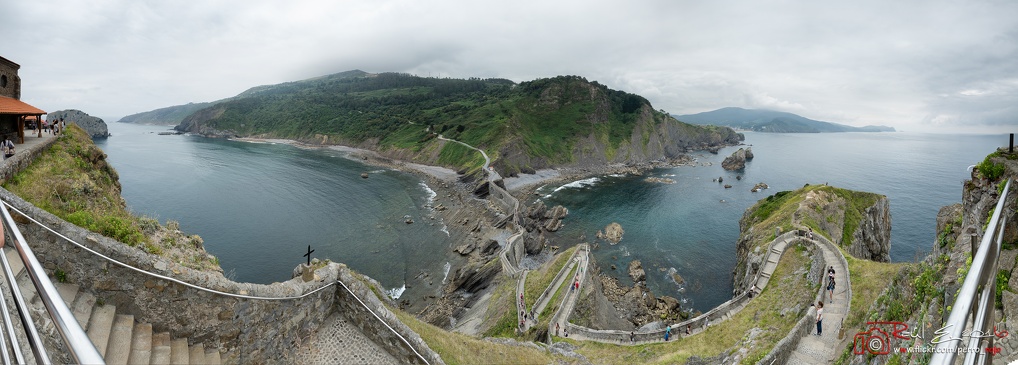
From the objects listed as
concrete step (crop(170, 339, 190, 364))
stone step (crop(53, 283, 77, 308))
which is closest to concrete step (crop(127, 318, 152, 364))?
concrete step (crop(170, 339, 190, 364))

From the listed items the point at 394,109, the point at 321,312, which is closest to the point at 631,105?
the point at 394,109

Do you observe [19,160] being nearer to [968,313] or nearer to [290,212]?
[968,313]

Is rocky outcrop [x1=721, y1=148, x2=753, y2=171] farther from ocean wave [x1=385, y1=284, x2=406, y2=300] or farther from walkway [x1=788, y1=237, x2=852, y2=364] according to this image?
ocean wave [x1=385, y1=284, x2=406, y2=300]

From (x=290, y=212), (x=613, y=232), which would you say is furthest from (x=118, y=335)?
(x=290, y=212)

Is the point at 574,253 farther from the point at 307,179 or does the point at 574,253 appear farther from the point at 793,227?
the point at 307,179

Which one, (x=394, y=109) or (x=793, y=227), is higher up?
(x=394, y=109)

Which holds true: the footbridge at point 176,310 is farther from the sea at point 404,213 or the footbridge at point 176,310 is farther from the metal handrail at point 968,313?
the sea at point 404,213

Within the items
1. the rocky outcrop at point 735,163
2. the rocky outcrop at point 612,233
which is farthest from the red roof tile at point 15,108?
the rocky outcrop at point 735,163

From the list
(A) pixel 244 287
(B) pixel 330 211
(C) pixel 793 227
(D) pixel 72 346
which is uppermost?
(D) pixel 72 346
